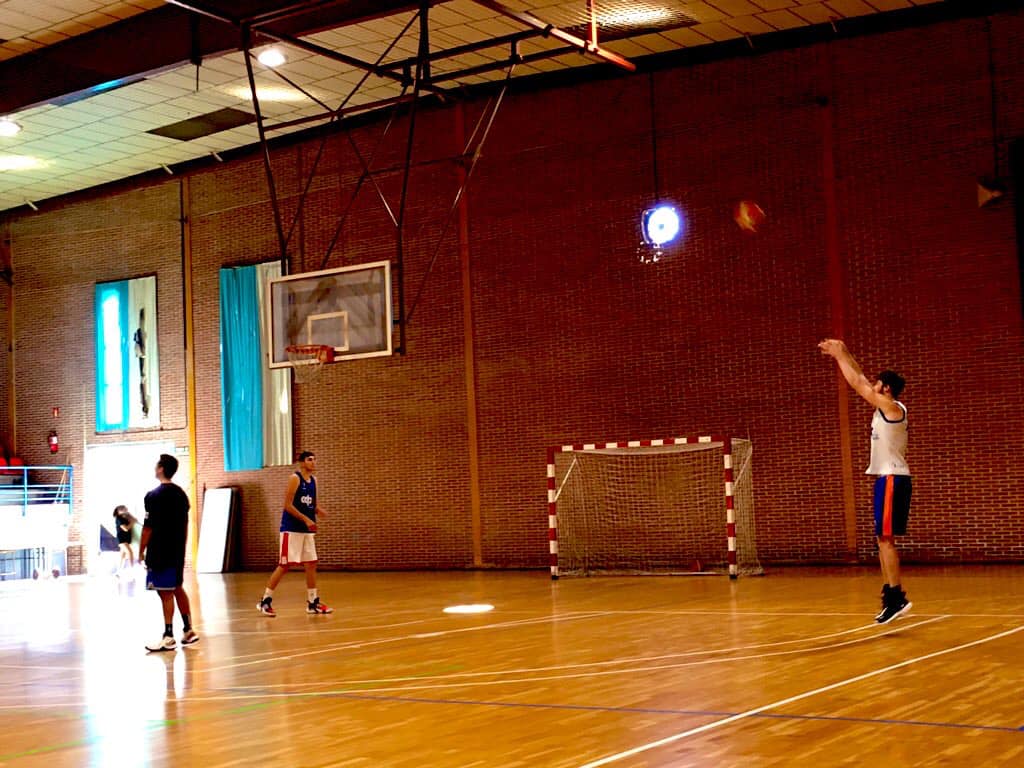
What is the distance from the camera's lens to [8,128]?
20891 millimetres

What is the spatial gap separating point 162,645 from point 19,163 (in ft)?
52.5

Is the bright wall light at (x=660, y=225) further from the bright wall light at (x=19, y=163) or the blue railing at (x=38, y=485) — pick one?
the blue railing at (x=38, y=485)

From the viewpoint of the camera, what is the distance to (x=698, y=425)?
1864 cm

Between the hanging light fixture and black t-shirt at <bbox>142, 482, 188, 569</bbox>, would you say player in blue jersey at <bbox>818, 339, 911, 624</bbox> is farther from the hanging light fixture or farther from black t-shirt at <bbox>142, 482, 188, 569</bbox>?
the hanging light fixture

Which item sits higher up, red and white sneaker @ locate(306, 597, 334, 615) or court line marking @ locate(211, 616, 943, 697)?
court line marking @ locate(211, 616, 943, 697)

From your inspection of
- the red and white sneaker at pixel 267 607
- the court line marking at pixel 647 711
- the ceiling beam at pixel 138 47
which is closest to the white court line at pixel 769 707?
the court line marking at pixel 647 711

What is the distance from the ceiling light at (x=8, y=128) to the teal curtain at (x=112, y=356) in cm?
464

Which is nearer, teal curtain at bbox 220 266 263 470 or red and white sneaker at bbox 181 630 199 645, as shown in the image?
red and white sneaker at bbox 181 630 199 645

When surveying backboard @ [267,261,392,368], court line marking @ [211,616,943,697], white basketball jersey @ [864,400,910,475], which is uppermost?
backboard @ [267,261,392,368]

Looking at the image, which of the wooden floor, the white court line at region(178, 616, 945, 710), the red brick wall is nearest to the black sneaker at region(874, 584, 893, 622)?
the wooden floor

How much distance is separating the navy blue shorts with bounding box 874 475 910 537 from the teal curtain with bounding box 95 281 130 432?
741 inches

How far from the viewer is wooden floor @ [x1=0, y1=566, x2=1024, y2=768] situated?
5.48 metres

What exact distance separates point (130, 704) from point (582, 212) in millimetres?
13652

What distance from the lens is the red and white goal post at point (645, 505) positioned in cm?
1809
